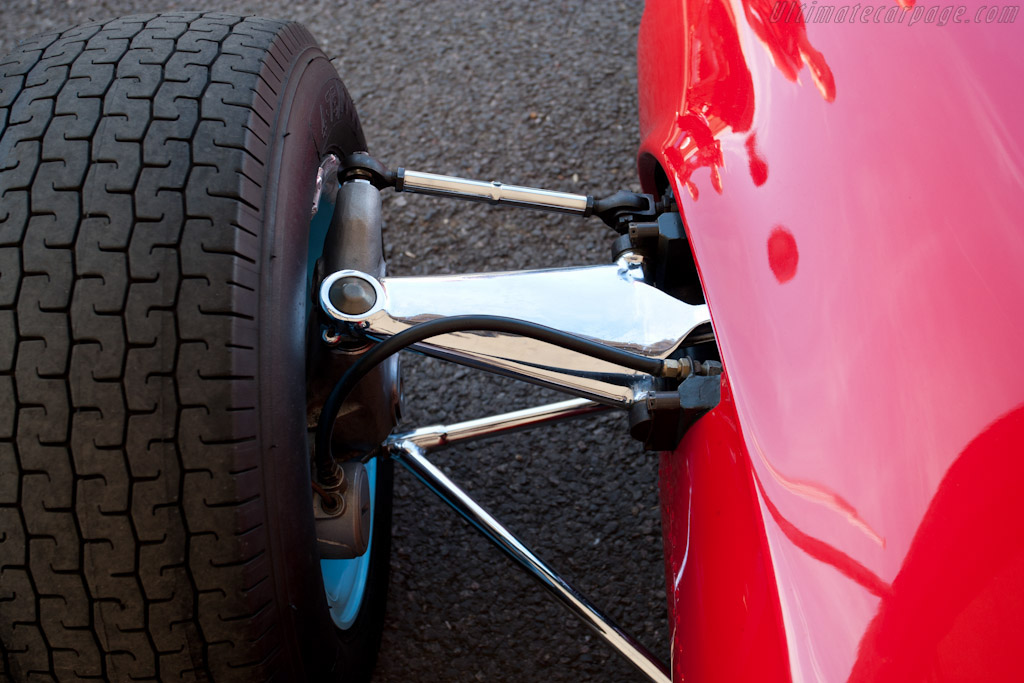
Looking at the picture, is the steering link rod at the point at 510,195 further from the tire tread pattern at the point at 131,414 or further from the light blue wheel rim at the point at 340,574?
the tire tread pattern at the point at 131,414

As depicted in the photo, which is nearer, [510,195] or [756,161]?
[756,161]

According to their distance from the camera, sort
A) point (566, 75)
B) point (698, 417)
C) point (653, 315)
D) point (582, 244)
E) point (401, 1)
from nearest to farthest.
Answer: point (698, 417)
point (653, 315)
point (582, 244)
point (566, 75)
point (401, 1)

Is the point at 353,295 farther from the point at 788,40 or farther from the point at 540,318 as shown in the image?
the point at 788,40

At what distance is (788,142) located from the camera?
0.95m

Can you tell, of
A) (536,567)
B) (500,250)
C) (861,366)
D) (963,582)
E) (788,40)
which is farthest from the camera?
(500,250)

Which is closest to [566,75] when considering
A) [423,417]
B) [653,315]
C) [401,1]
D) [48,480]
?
[401,1]

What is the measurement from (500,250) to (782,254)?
1.21 metres

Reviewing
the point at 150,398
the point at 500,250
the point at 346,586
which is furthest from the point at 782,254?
the point at 500,250

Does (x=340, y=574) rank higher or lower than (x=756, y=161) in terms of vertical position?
lower

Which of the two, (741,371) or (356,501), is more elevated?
(741,371)

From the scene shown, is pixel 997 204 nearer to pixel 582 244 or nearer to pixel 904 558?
pixel 904 558

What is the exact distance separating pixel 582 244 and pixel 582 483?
0.64m

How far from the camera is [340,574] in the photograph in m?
1.31

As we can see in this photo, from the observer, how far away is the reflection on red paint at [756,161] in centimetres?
96
